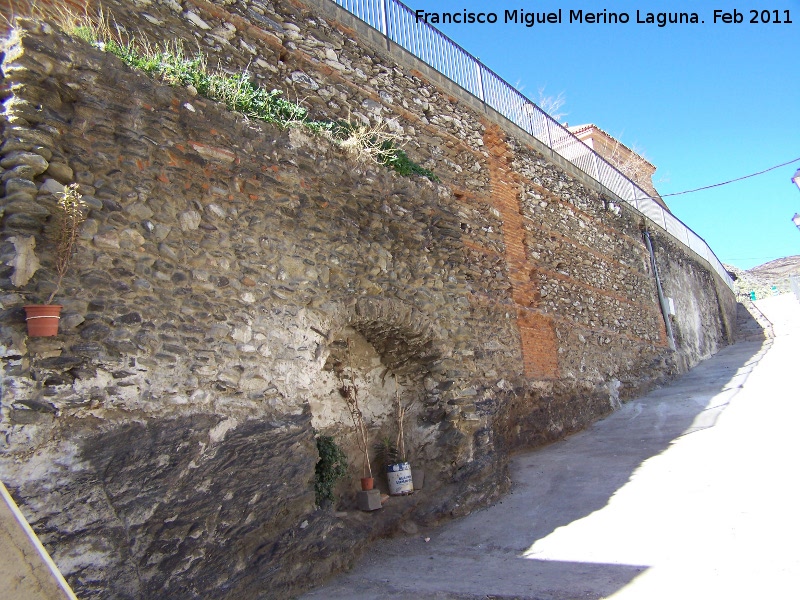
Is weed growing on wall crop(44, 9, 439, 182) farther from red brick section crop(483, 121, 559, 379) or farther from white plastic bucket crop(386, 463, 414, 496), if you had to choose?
white plastic bucket crop(386, 463, 414, 496)

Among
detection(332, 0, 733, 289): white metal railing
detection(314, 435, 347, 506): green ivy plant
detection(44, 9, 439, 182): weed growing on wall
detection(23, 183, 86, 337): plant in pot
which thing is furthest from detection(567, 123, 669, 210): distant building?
detection(23, 183, 86, 337): plant in pot

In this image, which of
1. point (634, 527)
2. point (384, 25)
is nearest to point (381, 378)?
point (634, 527)

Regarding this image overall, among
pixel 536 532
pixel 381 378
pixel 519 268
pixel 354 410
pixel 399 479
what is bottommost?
pixel 536 532

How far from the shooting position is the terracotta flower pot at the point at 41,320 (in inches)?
129

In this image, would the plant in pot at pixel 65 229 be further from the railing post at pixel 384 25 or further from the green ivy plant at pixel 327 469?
the railing post at pixel 384 25

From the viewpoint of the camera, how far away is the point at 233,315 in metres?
4.38

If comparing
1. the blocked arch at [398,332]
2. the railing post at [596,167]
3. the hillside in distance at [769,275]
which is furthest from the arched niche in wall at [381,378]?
the hillside in distance at [769,275]

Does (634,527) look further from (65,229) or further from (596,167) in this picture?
(596,167)

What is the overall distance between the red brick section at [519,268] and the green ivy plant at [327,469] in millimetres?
3610

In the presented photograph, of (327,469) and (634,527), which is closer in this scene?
(634,527)

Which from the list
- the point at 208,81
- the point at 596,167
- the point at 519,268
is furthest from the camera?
the point at 596,167

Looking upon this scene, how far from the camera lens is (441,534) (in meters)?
5.35

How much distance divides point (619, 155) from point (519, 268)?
14425mm

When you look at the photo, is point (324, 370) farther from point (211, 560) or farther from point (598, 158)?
point (598, 158)
